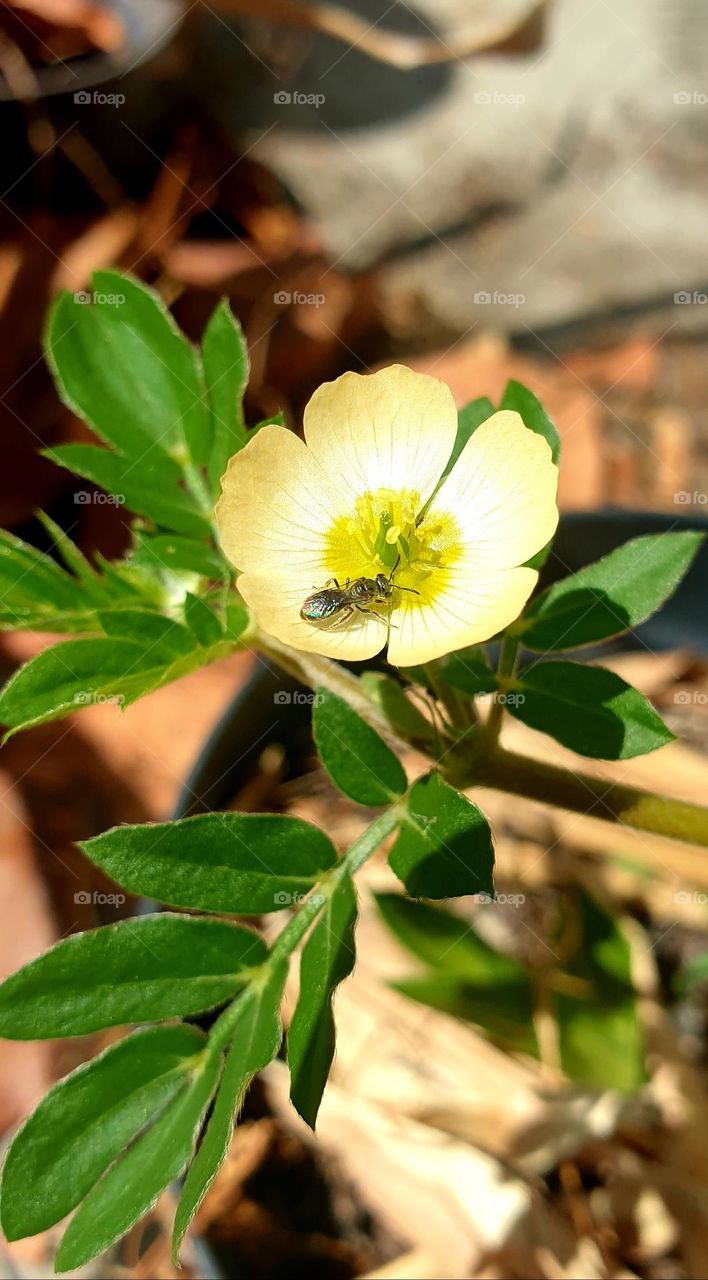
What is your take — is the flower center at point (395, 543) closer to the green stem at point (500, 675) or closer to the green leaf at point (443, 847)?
the green stem at point (500, 675)

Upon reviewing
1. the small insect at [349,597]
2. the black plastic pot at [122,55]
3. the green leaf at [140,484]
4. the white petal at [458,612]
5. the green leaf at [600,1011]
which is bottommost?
the green leaf at [600,1011]

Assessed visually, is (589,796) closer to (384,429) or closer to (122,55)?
(384,429)

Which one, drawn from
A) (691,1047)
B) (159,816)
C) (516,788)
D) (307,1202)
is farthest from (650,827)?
(159,816)

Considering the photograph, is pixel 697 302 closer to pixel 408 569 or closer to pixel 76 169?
pixel 76 169

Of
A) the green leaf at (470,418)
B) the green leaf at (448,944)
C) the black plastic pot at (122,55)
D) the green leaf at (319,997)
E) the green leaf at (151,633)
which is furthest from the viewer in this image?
the black plastic pot at (122,55)

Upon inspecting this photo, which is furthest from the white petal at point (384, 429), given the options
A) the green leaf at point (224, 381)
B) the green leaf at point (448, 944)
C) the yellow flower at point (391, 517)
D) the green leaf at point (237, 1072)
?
the green leaf at point (448, 944)

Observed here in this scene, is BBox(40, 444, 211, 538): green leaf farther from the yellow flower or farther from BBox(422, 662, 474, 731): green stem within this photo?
BBox(422, 662, 474, 731): green stem

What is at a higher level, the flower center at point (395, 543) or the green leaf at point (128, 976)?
the flower center at point (395, 543)
